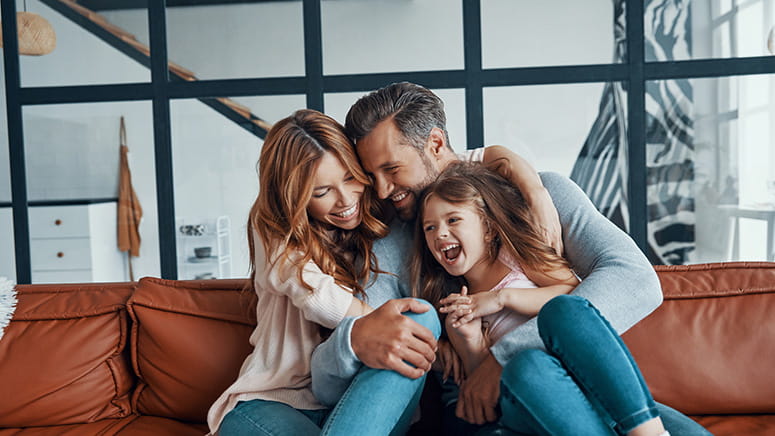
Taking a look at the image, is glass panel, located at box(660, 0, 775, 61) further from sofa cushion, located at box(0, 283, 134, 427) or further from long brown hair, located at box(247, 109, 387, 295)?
sofa cushion, located at box(0, 283, 134, 427)

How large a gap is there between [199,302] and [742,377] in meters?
1.39

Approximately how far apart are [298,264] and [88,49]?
2371 millimetres

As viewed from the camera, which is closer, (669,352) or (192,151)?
(669,352)

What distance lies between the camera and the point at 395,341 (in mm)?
1205

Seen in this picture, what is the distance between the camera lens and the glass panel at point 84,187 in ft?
10.2

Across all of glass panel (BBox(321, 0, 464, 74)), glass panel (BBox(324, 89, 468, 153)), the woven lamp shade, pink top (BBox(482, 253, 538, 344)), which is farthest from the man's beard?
the woven lamp shade

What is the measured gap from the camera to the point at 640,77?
2943mm

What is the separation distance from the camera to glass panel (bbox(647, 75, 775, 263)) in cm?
298

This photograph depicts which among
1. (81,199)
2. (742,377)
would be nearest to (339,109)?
(81,199)

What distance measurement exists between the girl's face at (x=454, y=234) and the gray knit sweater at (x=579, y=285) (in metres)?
0.16

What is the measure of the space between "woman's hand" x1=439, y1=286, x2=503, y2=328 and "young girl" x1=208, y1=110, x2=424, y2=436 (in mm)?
211

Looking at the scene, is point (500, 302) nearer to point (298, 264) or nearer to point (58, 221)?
point (298, 264)

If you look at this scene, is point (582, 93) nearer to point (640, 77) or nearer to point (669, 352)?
point (640, 77)

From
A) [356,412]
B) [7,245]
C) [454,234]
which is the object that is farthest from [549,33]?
[7,245]
